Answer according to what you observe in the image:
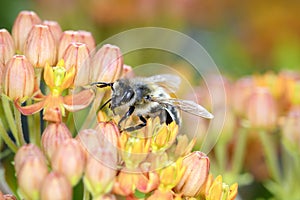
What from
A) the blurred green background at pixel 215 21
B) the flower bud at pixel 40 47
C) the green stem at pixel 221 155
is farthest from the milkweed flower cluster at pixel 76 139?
the blurred green background at pixel 215 21

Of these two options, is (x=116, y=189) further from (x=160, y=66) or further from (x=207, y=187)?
(x=160, y=66)

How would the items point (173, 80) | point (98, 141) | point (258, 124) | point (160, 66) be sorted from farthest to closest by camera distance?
point (160, 66) → point (258, 124) → point (173, 80) → point (98, 141)

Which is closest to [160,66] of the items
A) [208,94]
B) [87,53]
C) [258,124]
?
[208,94]

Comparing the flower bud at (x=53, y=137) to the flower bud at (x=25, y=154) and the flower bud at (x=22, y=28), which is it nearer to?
the flower bud at (x=25, y=154)

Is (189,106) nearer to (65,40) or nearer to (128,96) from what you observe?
(128,96)

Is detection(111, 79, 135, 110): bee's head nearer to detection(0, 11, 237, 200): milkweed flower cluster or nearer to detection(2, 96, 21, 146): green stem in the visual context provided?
detection(0, 11, 237, 200): milkweed flower cluster

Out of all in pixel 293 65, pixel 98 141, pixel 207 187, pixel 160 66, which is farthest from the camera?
pixel 293 65

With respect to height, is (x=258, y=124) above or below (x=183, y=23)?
below

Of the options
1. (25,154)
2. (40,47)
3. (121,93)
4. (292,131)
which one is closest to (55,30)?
(40,47)

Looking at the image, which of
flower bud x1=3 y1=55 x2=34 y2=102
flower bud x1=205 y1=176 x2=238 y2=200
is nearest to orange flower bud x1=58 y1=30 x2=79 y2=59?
flower bud x1=3 y1=55 x2=34 y2=102
